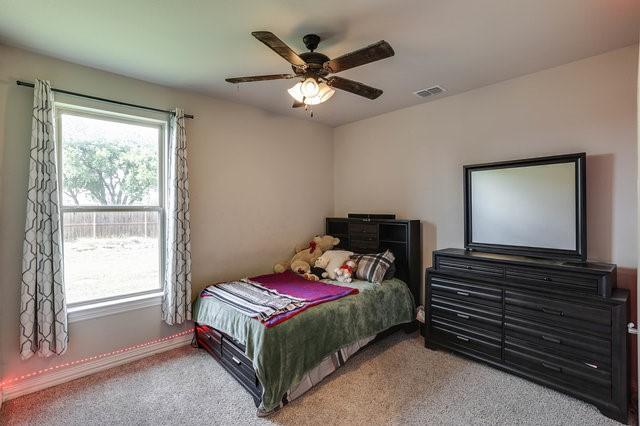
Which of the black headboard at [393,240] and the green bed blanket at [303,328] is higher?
the black headboard at [393,240]

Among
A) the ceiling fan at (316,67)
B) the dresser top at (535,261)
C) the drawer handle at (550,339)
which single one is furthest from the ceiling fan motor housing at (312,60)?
the drawer handle at (550,339)

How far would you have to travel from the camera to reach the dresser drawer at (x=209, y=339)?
2.68 meters

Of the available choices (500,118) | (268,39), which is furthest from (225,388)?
(500,118)

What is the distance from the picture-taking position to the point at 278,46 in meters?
1.72

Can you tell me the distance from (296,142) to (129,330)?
9.16 feet

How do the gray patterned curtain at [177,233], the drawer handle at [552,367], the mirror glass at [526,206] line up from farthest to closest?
the gray patterned curtain at [177,233] < the mirror glass at [526,206] < the drawer handle at [552,367]

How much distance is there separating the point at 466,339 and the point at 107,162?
360cm

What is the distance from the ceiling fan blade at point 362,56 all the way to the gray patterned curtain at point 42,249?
2163 millimetres

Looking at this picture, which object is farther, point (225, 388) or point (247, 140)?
point (247, 140)

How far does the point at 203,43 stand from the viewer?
2.19 m

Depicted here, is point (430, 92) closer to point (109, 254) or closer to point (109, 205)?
point (109, 205)

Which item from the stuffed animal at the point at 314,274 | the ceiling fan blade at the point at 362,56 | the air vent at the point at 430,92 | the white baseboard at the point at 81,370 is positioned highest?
the air vent at the point at 430,92

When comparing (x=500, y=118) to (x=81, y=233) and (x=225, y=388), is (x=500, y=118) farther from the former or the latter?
(x=81, y=233)

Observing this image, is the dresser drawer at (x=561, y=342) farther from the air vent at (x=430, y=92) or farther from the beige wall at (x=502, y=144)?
the air vent at (x=430, y=92)
